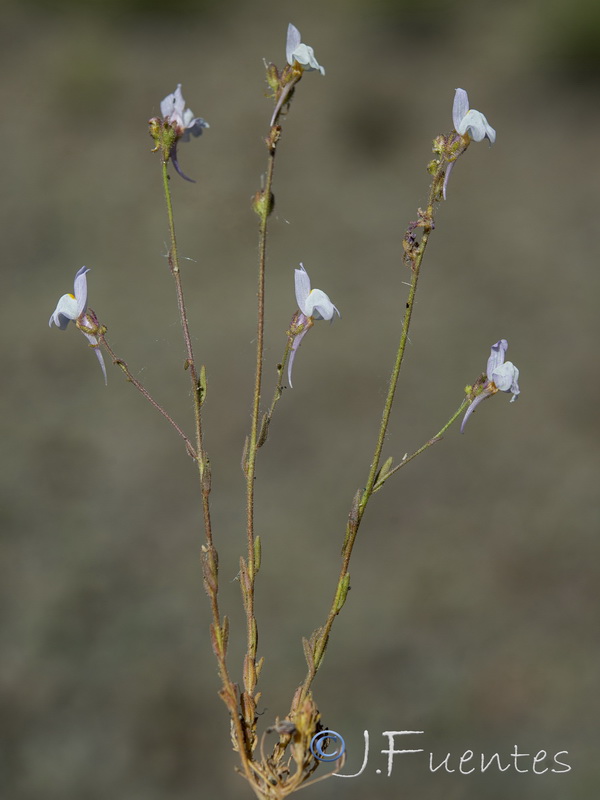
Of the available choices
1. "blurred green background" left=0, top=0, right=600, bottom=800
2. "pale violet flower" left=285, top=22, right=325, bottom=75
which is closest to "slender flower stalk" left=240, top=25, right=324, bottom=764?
"pale violet flower" left=285, top=22, right=325, bottom=75

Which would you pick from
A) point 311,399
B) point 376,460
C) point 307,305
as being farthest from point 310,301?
point 311,399

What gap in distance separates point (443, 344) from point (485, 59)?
7.07ft

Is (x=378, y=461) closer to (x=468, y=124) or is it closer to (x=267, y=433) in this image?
(x=267, y=433)

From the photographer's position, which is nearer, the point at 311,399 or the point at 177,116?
the point at 177,116

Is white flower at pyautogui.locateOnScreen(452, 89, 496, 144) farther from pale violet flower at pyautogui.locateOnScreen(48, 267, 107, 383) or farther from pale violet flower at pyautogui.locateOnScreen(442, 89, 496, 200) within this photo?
pale violet flower at pyautogui.locateOnScreen(48, 267, 107, 383)

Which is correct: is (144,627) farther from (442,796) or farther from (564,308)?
(564,308)

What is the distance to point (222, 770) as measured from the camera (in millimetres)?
2373

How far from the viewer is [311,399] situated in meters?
3.46

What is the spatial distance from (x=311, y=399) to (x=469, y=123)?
296 cm

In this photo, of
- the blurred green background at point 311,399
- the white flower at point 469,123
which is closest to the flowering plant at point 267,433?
the white flower at point 469,123

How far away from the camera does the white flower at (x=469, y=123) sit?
498 mm

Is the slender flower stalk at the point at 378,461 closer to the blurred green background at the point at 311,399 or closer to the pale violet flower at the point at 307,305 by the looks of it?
the pale violet flower at the point at 307,305


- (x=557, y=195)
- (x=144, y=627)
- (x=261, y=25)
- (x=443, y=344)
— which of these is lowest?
(x=144, y=627)

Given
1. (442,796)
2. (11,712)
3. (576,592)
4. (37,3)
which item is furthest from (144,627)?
(37,3)
